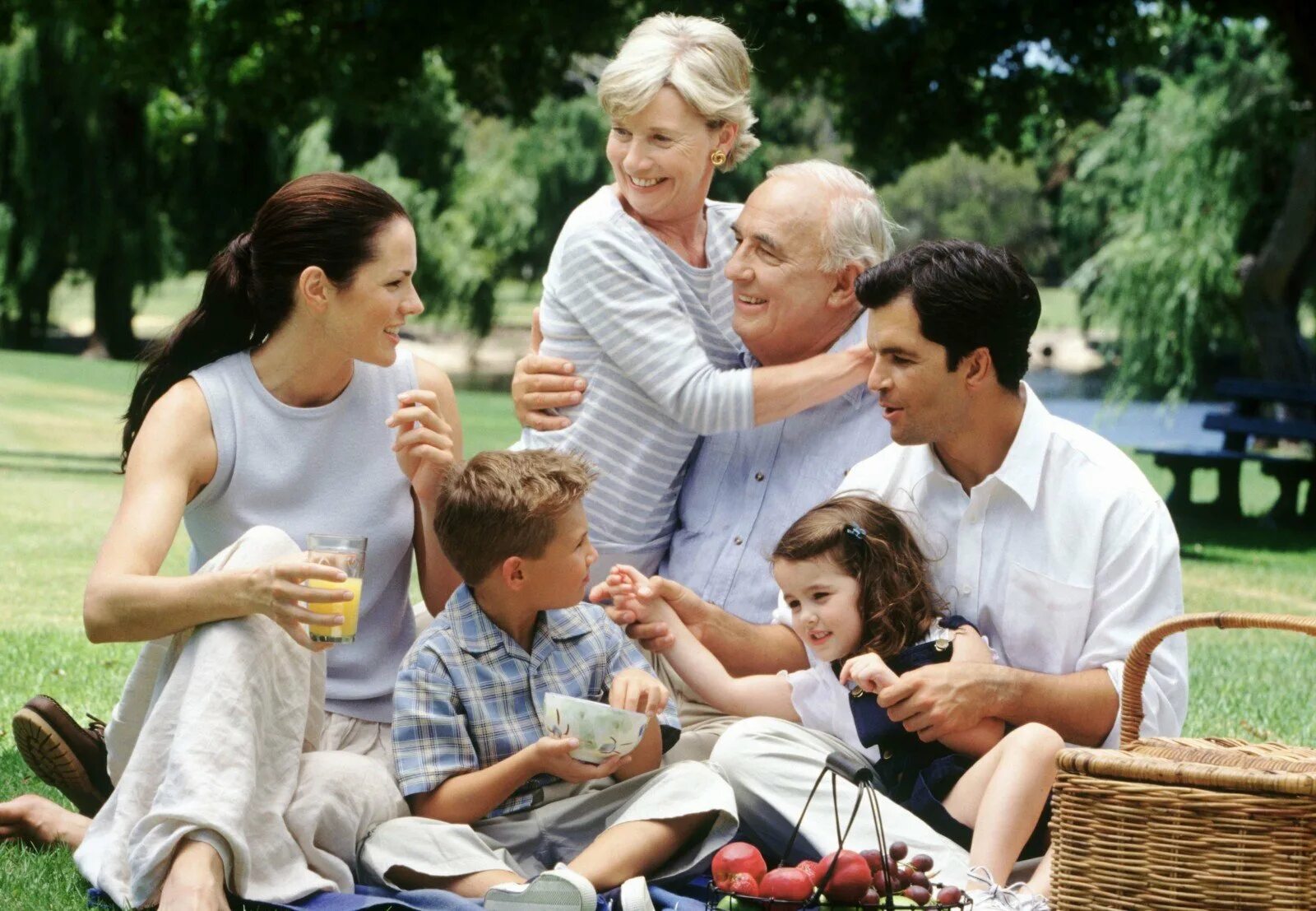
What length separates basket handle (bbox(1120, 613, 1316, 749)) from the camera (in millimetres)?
2902

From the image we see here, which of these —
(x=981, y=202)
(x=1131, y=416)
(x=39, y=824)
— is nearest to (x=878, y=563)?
(x=39, y=824)

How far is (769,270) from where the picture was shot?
386 cm

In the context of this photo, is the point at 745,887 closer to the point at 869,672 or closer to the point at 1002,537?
the point at 869,672

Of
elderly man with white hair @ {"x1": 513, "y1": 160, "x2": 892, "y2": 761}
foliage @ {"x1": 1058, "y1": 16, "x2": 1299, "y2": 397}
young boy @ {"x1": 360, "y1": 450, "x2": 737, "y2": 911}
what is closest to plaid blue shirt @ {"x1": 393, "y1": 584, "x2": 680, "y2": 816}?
young boy @ {"x1": 360, "y1": 450, "x2": 737, "y2": 911}

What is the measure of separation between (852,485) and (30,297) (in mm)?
21106

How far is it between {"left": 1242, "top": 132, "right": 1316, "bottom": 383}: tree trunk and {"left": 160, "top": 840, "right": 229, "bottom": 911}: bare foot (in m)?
16.1

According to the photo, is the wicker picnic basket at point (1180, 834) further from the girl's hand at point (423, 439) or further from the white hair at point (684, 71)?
the white hair at point (684, 71)

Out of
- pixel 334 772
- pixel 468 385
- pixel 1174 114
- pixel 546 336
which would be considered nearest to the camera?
pixel 334 772

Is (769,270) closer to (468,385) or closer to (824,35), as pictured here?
(824,35)

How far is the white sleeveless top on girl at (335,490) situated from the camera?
3439 mm

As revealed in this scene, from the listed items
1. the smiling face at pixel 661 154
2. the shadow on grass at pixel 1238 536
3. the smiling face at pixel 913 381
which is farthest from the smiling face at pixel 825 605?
the shadow on grass at pixel 1238 536

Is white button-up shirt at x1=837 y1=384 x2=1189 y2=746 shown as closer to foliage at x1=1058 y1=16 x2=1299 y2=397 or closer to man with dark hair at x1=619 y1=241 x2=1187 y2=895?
man with dark hair at x1=619 y1=241 x2=1187 y2=895

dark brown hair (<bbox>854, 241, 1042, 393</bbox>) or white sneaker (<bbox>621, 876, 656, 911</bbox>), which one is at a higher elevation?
dark brown hair (<bbox>854, 241, 1042, 393</bbox>)

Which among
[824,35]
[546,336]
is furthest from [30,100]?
[546,336]
